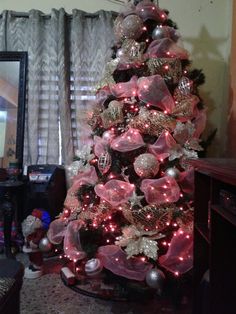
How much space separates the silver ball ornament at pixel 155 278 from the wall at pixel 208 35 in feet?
4.26

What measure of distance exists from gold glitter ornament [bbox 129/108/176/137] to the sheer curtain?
2.95 ft

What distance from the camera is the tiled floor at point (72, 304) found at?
4.83 feet

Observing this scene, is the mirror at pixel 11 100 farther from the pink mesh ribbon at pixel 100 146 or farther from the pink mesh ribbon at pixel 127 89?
the pink mesh ribbon at pixel 127 89

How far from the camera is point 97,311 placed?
1.47m

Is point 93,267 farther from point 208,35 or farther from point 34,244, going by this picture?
point 208,35

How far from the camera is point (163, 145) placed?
1.57 metres

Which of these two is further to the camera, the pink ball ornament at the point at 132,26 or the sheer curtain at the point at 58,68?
the sheer curtain at the point at 58,68

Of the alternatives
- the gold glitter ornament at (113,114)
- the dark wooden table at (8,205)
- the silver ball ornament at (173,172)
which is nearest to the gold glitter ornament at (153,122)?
the gold glitter ornament at (113,114)

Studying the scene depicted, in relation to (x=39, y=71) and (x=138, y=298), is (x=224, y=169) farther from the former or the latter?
(x=39, y=71)

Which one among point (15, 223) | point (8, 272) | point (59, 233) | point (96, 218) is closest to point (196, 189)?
point (96, 218)

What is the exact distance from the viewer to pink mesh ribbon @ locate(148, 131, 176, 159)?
156 centimetres

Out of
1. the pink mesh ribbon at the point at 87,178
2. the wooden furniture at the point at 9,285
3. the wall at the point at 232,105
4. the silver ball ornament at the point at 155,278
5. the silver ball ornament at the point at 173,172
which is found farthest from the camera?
the wall at the point at 232,105

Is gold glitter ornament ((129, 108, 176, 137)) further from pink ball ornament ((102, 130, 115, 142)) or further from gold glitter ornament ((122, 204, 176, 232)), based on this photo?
gold glitter ornament ((122, 204, 176, 232))

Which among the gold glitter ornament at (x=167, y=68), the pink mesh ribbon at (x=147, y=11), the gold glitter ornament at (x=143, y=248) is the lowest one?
the gold glitter ornament at (x=143, y=248)
